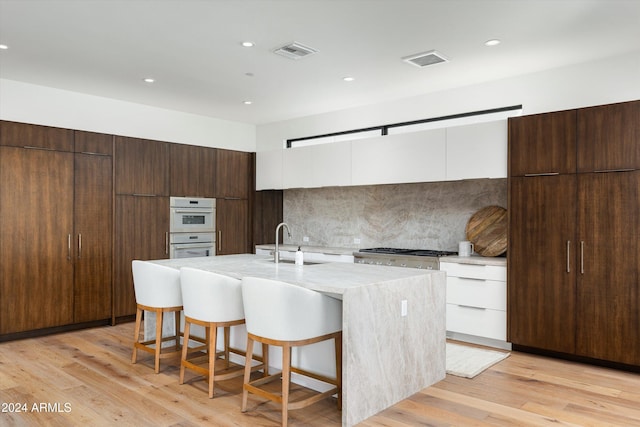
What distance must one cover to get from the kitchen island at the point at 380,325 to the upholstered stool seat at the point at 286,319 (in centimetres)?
13

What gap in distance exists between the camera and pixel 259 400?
10.4 feet

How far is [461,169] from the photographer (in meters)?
4.71

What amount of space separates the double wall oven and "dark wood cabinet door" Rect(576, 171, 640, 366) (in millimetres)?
4342

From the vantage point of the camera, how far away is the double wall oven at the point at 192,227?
594 cm

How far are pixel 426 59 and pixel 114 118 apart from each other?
3.68 m

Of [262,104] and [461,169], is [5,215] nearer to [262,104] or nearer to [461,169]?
[262,104]

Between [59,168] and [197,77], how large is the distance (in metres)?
1.78

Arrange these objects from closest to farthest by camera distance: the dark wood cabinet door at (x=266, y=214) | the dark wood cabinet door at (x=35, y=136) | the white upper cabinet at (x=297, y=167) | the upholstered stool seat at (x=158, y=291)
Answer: the upholstered stool seat at (x=158, y=291)
the dark wood cabinet door at (x=35, y=136)
the white upper cabinet at (x=297, y=167)
the dark wood cabinet door at (x=266, y=214)

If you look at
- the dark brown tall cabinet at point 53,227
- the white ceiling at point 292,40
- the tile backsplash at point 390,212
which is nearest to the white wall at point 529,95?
the white ceiling at point 292,40

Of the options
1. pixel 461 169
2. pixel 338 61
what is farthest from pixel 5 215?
pixel 461 169

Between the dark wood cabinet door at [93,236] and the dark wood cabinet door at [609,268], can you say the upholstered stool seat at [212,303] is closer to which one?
the dark wood cabinet door at [93,236]

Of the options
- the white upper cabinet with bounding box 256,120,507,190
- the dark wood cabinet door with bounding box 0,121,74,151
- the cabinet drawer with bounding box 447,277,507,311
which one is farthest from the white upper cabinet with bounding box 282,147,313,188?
the dark wood cabinet door with bounding box 0,121,74,151

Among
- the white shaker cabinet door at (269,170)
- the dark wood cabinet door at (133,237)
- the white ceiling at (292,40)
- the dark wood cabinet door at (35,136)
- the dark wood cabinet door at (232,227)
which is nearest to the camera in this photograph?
the white ceiling at (292,40)

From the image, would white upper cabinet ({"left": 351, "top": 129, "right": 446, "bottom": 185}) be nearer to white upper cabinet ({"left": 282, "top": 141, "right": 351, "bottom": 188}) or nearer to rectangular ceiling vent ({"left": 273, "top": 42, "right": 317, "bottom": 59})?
white upper cabinet ({"left": 282, "top": 141, "right": 351, "bottom": 188})
